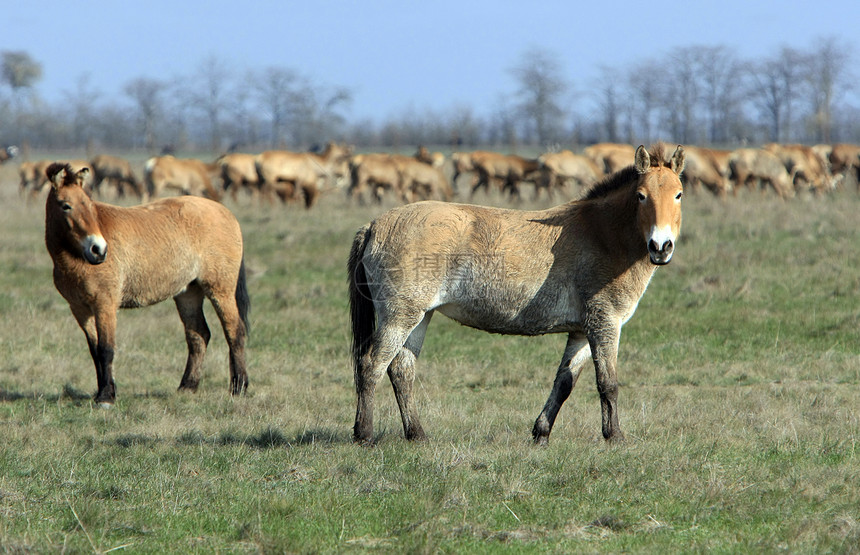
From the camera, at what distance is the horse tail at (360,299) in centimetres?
676

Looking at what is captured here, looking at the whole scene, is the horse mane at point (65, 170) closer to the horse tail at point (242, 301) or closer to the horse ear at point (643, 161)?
the horse tail at point (242, 301)

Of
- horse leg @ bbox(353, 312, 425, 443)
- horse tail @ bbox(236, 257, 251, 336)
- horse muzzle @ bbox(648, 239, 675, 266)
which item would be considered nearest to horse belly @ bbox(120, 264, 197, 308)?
horse tail @ bbox(236, 257, 251, 336)

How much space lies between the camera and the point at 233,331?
358 inches

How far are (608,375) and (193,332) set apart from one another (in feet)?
15.5

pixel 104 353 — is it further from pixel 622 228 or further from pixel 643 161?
pixel 643 161

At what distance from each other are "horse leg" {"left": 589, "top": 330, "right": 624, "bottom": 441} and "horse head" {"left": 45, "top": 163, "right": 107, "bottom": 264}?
4444mm

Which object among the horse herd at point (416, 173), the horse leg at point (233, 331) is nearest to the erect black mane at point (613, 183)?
the horse leg at point (233, 331)

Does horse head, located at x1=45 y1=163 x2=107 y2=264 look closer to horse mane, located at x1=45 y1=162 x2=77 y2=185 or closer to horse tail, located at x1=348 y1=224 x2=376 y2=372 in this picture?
horse mane, located at x1=45 y1=162 x2=77 y2=185

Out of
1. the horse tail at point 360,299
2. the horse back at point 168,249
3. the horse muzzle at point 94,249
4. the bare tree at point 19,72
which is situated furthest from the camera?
the bare tree at point 19,72

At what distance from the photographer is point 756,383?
8.77m

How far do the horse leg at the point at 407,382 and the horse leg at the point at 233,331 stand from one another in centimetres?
258

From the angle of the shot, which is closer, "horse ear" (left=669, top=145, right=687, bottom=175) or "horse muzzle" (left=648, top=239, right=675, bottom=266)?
"horse muzzle" (left=648, top=239, right=675, bottom=266)

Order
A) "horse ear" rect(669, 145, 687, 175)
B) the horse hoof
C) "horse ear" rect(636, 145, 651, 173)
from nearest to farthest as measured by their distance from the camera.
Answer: "horse ear" rect(636, 145, 651, 173)
"horse ear" rect(669, 145, 687, 175)
the horse hoof

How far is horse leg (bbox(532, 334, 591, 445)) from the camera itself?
6.59 meters
